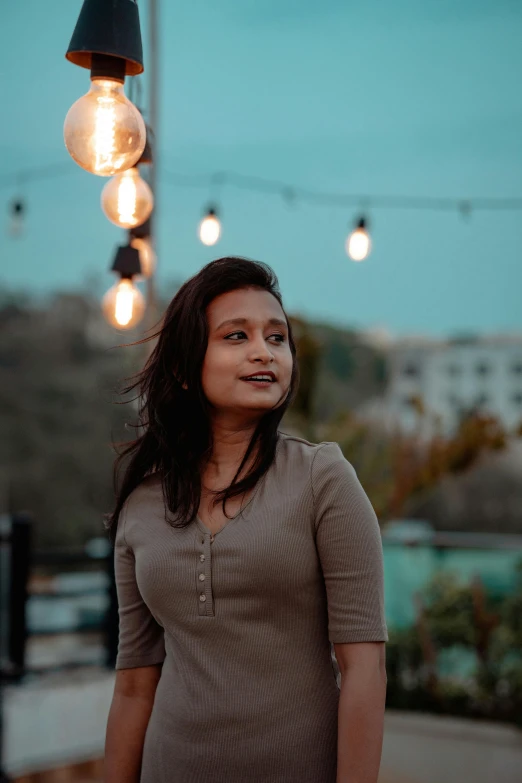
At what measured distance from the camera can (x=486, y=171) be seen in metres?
18.8

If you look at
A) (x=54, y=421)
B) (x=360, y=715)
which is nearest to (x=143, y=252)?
(x=360, y=715)

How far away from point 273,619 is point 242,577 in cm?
7

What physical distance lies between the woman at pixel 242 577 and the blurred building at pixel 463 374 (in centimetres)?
816

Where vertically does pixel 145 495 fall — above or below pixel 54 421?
above

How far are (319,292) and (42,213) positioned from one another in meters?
9.78

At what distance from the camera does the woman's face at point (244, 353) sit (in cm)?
137

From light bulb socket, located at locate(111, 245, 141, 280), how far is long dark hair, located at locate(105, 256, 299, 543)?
1430 mm

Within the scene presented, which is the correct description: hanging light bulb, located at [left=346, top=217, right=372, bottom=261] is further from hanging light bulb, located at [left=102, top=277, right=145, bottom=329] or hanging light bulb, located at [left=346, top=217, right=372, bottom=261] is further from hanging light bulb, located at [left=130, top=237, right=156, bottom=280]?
hanging light bulb, located at [left=102, top=277, right=145, bottom=329]

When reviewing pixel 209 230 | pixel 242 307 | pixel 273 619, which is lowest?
pixel 273 619

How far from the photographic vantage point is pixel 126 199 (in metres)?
2.20

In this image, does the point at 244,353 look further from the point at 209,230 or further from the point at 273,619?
the point at 209,230

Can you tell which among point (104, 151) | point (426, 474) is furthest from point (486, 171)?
point (104, 151)

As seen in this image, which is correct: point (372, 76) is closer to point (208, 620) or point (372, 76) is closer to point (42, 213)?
point (42, 213)

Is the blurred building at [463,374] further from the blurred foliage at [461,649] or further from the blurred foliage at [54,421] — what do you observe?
the blurred foliage at [54,421]
